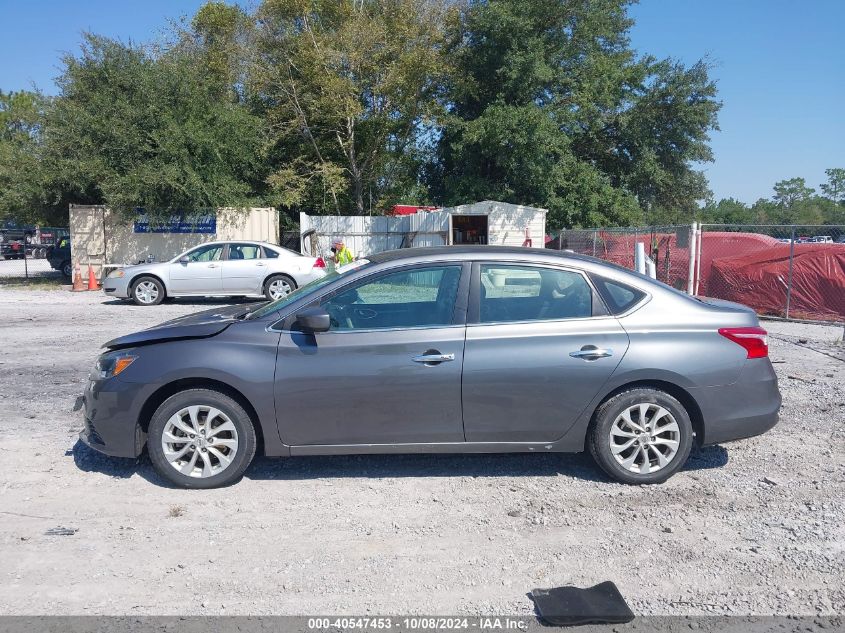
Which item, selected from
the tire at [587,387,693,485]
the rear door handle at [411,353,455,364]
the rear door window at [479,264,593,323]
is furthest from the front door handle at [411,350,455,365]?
the tire at [587,387,693,485]

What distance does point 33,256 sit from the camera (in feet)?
139

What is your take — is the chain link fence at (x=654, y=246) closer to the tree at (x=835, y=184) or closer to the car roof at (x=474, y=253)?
the car roof at (x=474, y=253)

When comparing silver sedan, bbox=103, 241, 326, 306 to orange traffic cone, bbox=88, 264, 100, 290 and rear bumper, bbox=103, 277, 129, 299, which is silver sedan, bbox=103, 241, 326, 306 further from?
orange traffic cone, bbox=88, 264, 100, 290

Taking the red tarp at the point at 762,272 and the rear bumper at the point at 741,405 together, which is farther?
the red tarp at the point at 762,272

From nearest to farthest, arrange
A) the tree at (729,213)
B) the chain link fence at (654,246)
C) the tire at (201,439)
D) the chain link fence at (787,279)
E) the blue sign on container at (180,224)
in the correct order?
the tire at (201,439), the chain link fence at (787,279), the chain link fence at (654,246), the blue sign on container at (180,224), the tree at (729,213)

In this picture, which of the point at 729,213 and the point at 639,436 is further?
the point at 729,213

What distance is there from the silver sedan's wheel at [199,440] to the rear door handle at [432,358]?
138cm

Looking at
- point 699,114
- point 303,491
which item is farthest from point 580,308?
point 699,114

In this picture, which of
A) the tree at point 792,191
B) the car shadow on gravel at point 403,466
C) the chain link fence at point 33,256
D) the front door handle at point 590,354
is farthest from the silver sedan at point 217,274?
the tree at point 792,191

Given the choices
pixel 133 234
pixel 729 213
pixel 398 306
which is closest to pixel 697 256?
pixel 398 306

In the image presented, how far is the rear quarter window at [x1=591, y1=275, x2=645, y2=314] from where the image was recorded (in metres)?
5.21

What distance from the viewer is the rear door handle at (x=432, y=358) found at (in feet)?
16.2

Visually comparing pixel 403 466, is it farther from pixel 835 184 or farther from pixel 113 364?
pixel 835 184

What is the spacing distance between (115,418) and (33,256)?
43.2m
